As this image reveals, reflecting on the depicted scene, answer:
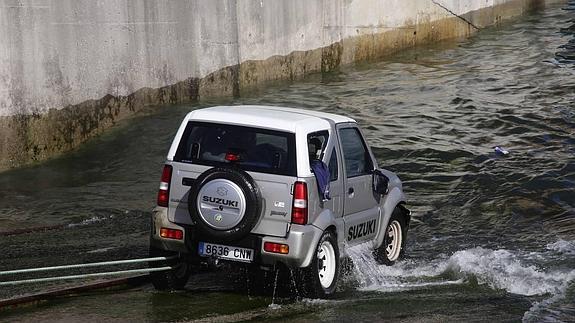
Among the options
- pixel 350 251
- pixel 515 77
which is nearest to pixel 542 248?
pixel 350 251

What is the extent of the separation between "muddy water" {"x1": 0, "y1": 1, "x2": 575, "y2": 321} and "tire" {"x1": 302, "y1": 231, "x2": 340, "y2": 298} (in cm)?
13

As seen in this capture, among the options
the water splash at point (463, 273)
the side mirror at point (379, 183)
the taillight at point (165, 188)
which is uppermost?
the taillight at point (165, 188)

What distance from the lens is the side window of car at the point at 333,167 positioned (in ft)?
31.7

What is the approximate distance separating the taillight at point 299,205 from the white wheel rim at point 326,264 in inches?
21.2

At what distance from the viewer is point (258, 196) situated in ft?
29.3

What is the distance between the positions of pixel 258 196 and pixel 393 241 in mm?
2815

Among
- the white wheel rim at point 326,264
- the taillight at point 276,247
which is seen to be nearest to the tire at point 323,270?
the white wheel rim at point 326,264

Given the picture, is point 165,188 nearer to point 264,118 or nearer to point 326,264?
point 264,118

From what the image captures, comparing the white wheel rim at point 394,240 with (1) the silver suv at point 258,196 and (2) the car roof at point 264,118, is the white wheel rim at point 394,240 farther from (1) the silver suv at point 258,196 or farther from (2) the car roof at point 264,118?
(2) the car roof at point 264,118

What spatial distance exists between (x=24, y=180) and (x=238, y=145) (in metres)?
7.19

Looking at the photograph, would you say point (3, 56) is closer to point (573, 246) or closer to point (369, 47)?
point (573, 246)

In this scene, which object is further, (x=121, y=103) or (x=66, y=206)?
(x=121, y=103)

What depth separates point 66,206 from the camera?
47.1ft

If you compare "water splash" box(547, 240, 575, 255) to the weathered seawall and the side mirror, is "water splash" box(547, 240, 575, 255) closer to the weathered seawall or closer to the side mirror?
the side mirror
